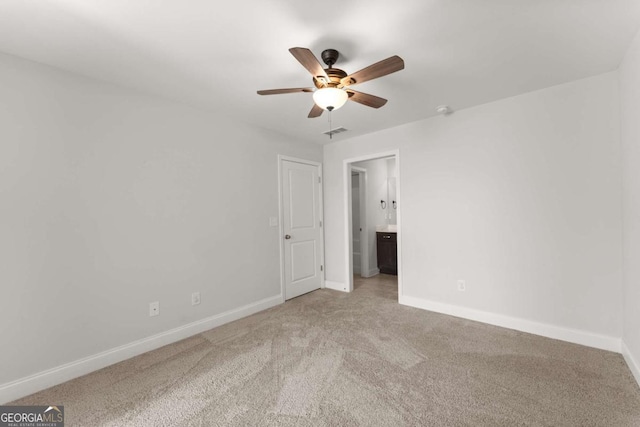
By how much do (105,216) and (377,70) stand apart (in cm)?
250

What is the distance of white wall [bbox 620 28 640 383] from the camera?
1.92 m

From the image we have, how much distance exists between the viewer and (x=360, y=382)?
1999 mm

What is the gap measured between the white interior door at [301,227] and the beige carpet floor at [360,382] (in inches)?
48.0

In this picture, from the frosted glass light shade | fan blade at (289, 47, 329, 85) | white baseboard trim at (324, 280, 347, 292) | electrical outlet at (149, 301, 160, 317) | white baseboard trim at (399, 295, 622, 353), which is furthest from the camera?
white baseboard trim at (324, 280, 347, 292)

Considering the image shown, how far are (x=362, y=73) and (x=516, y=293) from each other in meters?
2.71

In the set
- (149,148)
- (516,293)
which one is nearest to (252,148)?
(149,148)

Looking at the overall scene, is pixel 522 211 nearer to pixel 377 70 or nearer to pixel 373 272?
pixel 377 70

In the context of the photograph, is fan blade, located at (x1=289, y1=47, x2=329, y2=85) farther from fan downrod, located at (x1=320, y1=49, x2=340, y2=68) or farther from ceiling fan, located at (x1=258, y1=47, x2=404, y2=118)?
fan downrod, located at (x1=320, y1=49, x2=340, y2=68)

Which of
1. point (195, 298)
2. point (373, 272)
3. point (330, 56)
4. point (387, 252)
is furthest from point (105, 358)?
point (387, 252)

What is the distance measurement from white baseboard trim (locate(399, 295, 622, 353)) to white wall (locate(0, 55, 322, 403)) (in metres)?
2.36

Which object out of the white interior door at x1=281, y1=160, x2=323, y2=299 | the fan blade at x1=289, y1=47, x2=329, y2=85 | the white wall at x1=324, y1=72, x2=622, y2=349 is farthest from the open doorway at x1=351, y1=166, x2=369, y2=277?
the fan blade at x1=289, y1=47, x2=329, y2=85

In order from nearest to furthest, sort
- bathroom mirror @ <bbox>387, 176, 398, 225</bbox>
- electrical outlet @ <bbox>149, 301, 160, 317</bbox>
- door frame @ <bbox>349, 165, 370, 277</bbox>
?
electrical outlet @ <bbox>149, 301, 160, 317</bbox> < door frame @ <bbox>349, 165, 370, 277</bbox> < bathroom mirror @ <bbox>387, 176, 398, 225</bbox>

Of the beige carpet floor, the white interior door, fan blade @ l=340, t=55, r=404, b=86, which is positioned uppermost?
fan blade @ l=340, t=55, r=404, b=86

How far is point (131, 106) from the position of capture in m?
2.50
